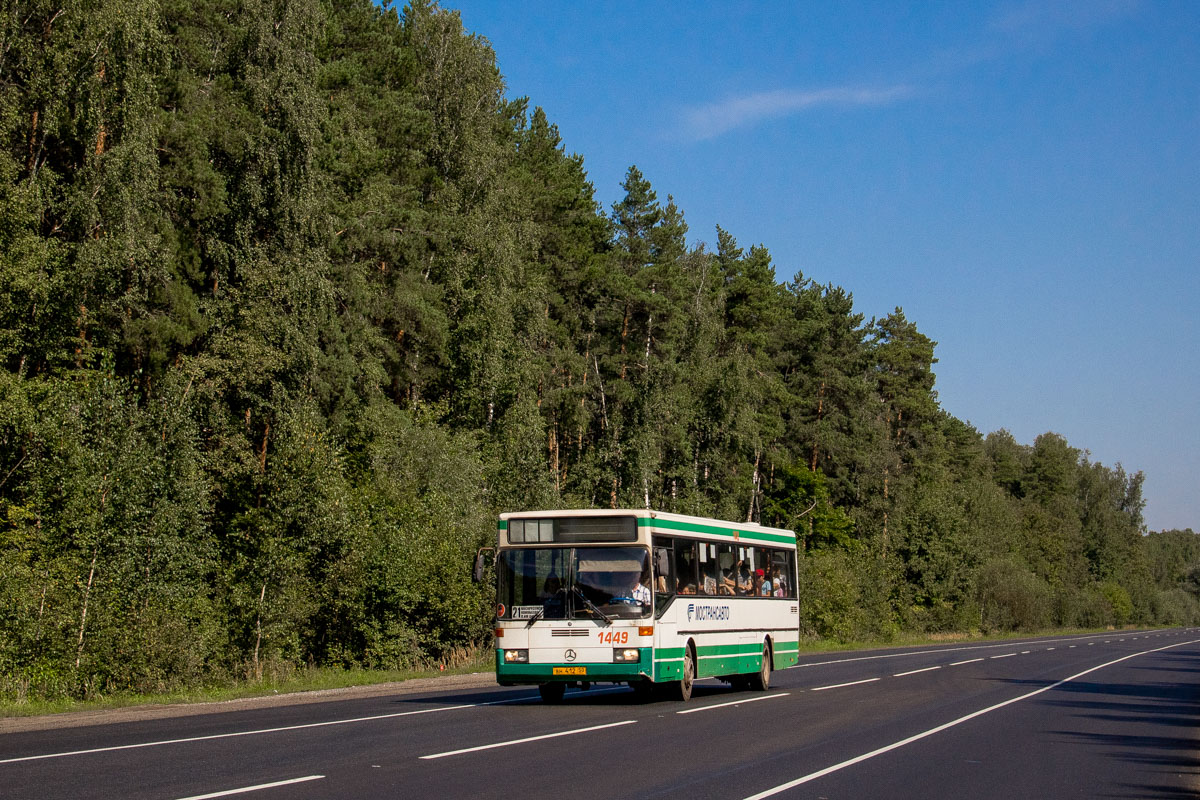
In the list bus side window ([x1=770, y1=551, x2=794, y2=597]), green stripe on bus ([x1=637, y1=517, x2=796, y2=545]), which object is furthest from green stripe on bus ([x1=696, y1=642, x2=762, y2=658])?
green stripe on bus ([x1=637, y1=517, x2=796, y2=545])

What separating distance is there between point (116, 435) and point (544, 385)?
28.0 meters

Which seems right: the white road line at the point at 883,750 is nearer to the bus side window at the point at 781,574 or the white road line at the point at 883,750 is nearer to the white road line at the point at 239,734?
the bus side window at the point at 781,574

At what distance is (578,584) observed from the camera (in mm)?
19594

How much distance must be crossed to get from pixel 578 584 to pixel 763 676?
21.6ft

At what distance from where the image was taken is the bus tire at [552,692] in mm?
20922

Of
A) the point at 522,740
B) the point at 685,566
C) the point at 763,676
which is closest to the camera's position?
the point at 522,740

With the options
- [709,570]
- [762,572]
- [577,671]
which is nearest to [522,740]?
[577,671]

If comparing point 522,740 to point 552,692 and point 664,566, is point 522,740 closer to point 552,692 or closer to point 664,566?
point 664,566

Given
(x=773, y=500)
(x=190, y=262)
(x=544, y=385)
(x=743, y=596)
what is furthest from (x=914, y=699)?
(x=773, y=500)

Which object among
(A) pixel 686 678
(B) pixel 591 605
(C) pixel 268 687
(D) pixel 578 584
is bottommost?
(C) pixel 268 687

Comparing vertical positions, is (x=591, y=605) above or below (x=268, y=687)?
above

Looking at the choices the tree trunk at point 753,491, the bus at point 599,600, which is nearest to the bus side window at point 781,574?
the bus at point 599,600

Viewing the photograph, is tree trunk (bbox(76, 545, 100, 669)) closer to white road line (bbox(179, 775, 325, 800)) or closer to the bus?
the bus

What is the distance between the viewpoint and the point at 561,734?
50.0 feet
